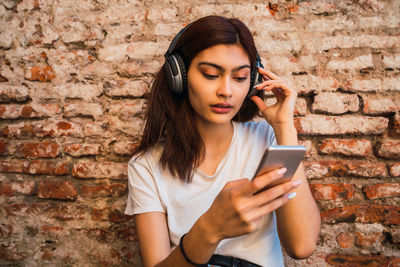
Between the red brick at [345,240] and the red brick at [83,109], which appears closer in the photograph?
the red brick at [345,240]

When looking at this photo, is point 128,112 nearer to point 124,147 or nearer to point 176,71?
point 124,147

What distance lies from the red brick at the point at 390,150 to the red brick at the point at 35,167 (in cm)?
186

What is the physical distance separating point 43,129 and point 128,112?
55 cm

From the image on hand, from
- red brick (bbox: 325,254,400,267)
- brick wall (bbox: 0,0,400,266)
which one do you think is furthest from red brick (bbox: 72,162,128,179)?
red brick (bbox: 325,254,400,267)

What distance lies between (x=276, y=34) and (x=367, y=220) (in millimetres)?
1179

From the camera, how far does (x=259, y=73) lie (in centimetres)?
128

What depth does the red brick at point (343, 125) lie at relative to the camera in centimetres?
149

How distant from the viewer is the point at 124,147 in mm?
1601

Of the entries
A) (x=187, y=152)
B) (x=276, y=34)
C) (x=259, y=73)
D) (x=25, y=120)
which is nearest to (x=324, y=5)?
(x=276, y=34)

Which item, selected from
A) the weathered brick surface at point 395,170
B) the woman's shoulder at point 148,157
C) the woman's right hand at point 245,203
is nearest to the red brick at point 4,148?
the woman's shoulder at point 148,157

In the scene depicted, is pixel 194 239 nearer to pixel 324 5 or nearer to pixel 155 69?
pixel 155 69

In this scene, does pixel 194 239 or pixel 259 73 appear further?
pixel 259 73

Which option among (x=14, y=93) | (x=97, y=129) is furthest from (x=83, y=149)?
(x=14, y=93)

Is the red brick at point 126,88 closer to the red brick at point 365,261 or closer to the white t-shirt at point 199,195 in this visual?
the white t-shirt at point 199,195
